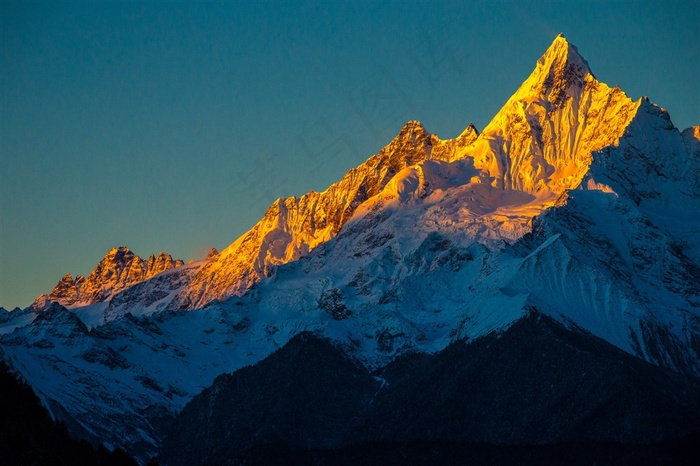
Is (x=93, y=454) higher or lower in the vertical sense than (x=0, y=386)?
lower

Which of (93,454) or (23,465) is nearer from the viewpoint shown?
(23,465)

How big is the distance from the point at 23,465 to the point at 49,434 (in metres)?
17.2

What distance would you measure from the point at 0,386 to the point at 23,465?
27136 mm

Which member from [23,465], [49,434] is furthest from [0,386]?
[23,465]

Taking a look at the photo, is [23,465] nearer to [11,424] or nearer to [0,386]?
[11,424]

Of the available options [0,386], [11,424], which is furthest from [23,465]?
[0,386]

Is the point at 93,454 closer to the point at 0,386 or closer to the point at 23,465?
the point at 0,386

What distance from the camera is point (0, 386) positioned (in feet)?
639

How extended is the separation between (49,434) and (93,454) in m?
11.5

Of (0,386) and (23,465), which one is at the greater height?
(0,386)

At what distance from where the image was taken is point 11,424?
179875 millimetres

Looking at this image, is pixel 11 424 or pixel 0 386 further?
pixel 0 386

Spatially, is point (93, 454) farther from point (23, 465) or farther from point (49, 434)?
point (23, 465)
